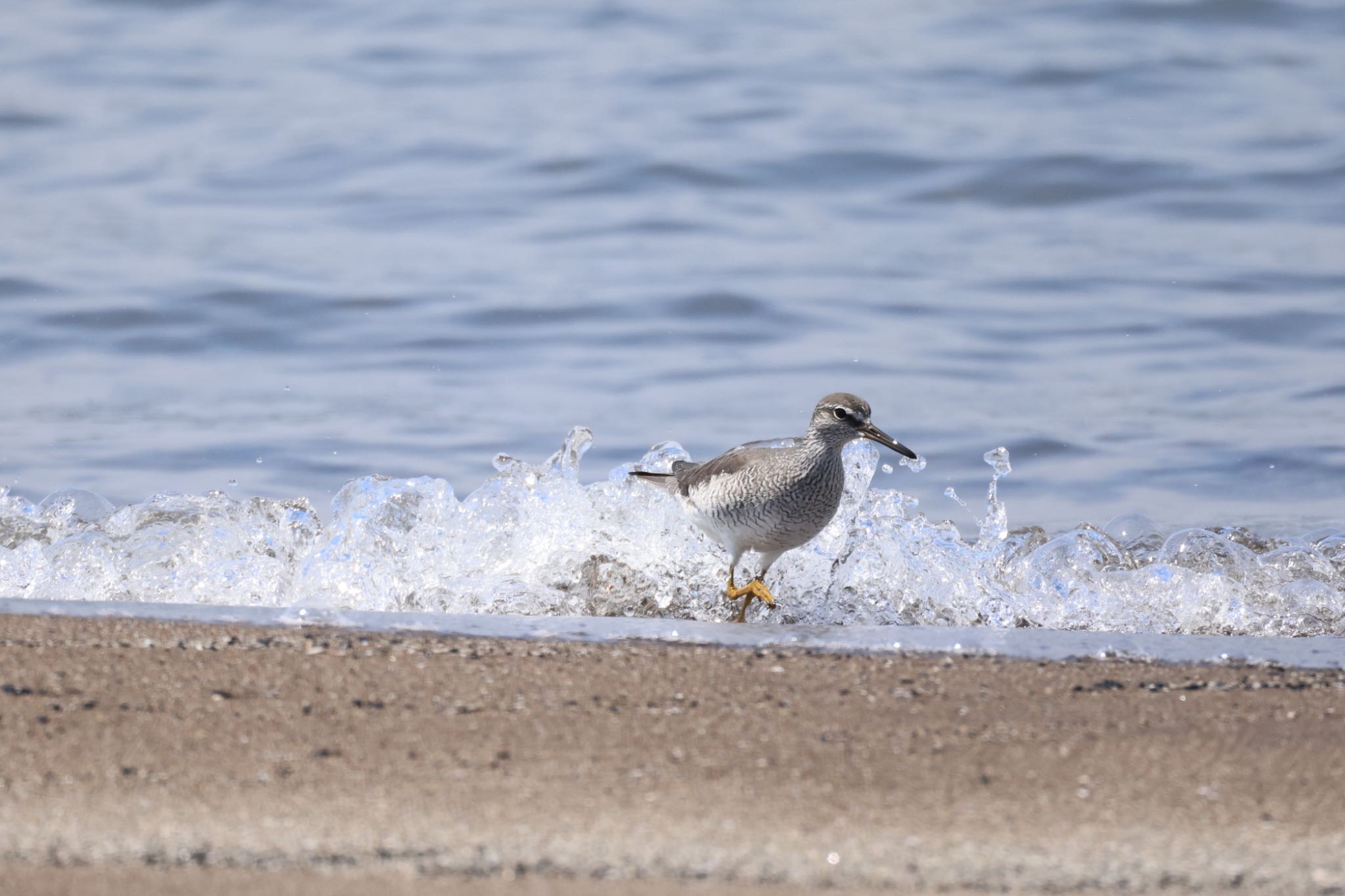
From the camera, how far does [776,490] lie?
534cm

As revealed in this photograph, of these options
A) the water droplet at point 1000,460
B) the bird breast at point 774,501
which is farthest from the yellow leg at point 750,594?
the water droplet at point 1000,460

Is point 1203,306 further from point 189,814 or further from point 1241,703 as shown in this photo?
point 189,814

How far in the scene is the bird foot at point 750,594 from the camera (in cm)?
556

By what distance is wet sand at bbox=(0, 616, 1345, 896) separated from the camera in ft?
8.62

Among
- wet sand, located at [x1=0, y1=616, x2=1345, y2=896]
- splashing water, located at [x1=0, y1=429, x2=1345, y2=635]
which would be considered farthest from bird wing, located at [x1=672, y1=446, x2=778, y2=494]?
wet sand, located at [x1=0, y1=616, x2=1345, y2=896]

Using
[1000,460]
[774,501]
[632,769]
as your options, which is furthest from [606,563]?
[632,769]

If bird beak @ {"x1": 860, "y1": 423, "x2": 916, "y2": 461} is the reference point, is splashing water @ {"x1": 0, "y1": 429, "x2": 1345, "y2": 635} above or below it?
below

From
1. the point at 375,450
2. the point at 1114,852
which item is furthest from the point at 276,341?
the point at 1114,852

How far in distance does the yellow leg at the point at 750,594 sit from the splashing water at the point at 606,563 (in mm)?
187

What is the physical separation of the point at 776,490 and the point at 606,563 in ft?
2.69

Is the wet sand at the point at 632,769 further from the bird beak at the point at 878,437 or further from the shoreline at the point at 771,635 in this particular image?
the bird beak at the point at 878,437

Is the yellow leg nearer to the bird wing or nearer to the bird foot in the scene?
the bird foot

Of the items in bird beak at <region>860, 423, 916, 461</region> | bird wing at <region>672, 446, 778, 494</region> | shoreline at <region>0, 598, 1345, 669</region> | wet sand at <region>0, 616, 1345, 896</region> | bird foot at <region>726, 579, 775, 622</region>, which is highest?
bird beak at <region>860, 423, 916, 461</region>

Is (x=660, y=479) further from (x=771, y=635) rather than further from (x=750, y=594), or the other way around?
(x=771, y=635)
